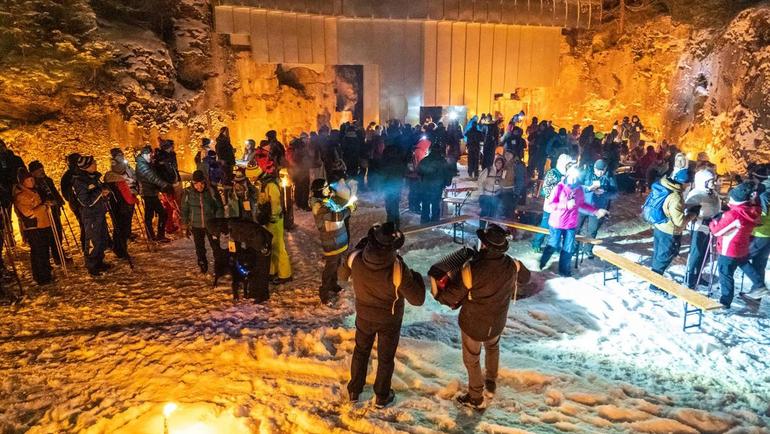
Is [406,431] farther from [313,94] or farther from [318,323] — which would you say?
[313,94]

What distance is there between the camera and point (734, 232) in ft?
23.5

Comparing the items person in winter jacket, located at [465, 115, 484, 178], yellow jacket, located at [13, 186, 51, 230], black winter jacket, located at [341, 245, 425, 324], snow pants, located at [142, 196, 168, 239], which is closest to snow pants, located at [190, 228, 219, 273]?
snow pants, located at [142, 196, 168, 239]

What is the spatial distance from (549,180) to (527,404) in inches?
193

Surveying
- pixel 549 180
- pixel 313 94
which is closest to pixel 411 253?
pixel 549 180

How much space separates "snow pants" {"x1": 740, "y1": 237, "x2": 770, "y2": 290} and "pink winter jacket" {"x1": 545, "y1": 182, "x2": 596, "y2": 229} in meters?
2.45

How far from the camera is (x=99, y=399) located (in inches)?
208

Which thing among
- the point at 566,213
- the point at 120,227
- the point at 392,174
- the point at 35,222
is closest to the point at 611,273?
the point at 566,213

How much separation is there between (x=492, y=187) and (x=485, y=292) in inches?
221

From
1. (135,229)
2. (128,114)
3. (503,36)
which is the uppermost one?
(503,36)

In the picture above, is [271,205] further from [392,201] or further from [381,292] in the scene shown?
[392,201]

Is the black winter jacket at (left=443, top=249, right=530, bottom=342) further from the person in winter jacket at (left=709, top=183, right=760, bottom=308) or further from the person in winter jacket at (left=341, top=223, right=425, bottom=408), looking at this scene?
the person in winter jacket at (left=709, top=183, right=760, bottom=308)

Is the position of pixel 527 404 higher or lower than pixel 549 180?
lower

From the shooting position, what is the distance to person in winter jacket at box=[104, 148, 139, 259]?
886 cm

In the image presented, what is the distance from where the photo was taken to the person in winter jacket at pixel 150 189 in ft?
30.9
